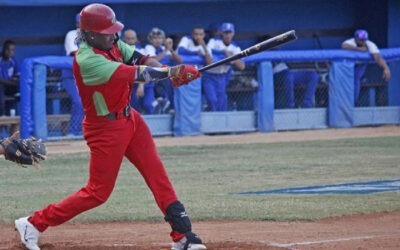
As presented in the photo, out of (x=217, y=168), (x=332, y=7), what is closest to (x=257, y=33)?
(x=332, y=7)

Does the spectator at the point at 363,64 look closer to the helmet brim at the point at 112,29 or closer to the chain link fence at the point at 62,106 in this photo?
the chain link fence at the point at 62,106

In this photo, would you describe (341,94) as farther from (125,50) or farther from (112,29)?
(112,29)

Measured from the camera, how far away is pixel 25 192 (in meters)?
10.5

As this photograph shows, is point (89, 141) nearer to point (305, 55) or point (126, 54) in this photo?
point (126, 54)

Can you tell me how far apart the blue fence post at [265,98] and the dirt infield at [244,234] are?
8.32m

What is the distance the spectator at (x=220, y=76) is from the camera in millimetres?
16453

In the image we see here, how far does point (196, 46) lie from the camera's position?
16750mm

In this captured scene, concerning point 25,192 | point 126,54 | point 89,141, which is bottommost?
point 25,192

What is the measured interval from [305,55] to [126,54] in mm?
10490

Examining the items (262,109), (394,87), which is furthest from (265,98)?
(394,87)

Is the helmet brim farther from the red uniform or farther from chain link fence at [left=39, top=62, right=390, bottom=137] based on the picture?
chain link fence at [left=39, top=62, right=390, bottom=137]

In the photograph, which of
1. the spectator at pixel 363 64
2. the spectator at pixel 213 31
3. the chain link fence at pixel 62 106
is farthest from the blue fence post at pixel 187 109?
the spectator at pixel 363 64

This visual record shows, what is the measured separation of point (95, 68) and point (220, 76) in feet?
33.0

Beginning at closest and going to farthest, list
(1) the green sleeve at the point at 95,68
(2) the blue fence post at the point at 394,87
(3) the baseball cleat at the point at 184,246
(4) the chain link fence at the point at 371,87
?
1. (1) the green sleeve at the point at 95,68
2. (3) the baseball cleat at the point at 184,246
3. (4) the chain link fence at the point at 371,87
4. (2) the blue fence post at the point at 394,87
